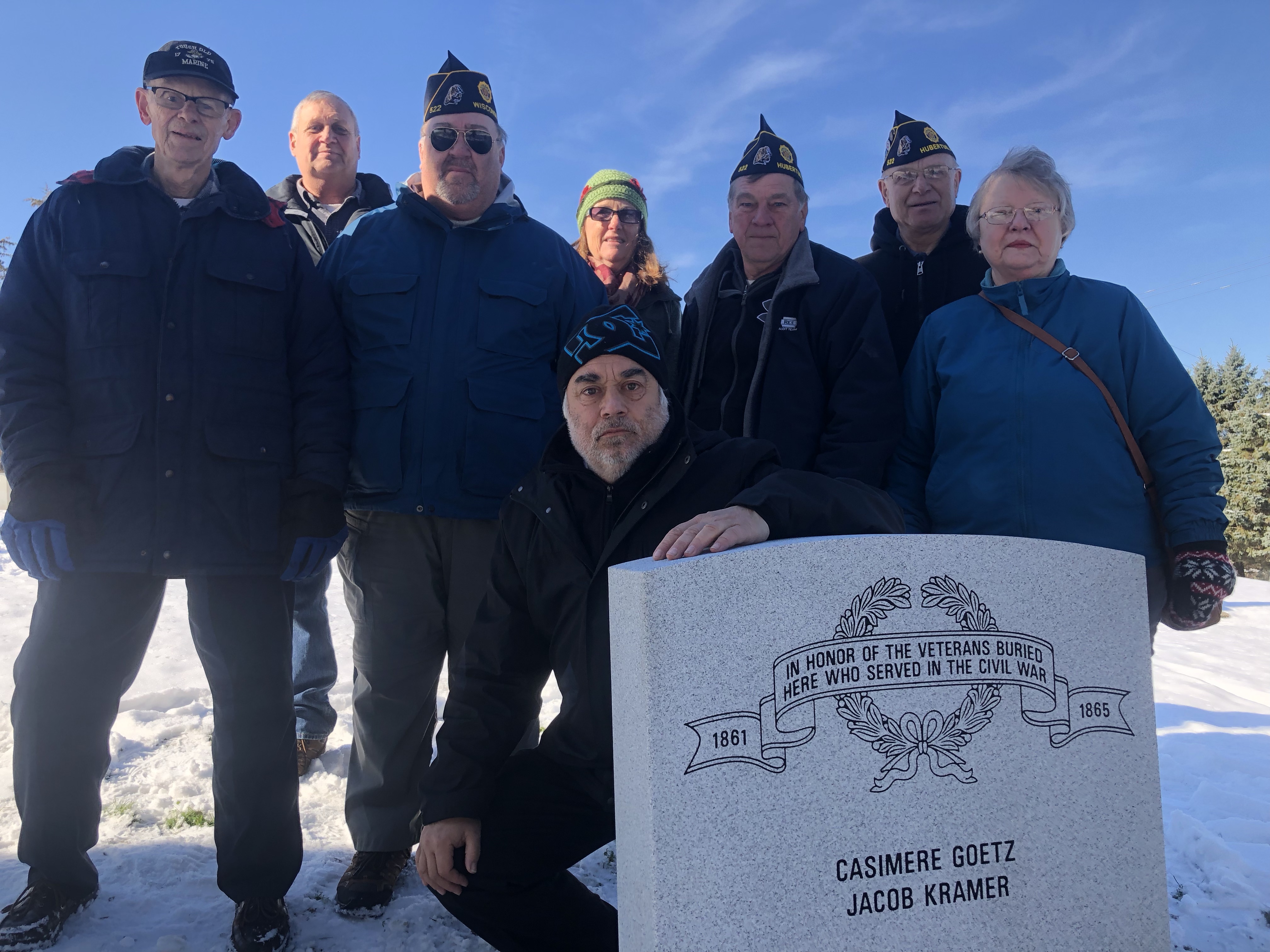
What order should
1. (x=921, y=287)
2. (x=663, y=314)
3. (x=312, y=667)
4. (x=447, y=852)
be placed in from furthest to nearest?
1. (x=312, y=667)
2. (x=663, y=314)
3. (x=921, y=287)
4. (x=447, y=852)

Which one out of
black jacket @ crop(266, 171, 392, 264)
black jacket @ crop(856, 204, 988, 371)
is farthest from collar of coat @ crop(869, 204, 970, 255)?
black jacket @ crop(266, 171, 392, 264)

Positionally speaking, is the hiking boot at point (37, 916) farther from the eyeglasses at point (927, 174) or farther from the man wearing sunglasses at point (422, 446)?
the eyeglasses at point (927, 174)

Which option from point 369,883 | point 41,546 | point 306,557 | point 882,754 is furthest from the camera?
point 369,883

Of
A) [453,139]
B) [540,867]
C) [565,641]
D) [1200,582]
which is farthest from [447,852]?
[453,139]

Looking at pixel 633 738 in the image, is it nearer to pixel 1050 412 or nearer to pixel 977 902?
pixel 977 902

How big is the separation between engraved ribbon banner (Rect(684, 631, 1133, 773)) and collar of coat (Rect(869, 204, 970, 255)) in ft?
6.33

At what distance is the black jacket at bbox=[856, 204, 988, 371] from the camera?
323 cm

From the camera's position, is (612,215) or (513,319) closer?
(513,319)

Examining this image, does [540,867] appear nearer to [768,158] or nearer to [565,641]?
[565,641]

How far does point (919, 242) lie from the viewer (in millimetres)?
3363

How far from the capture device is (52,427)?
2396mm

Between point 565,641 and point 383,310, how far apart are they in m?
1.40

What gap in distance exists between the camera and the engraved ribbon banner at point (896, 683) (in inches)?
65.4

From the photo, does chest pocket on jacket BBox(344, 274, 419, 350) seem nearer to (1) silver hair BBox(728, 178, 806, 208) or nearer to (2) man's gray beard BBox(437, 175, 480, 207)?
(2) man's gray beard BBox(437, 175, 480, 207)
